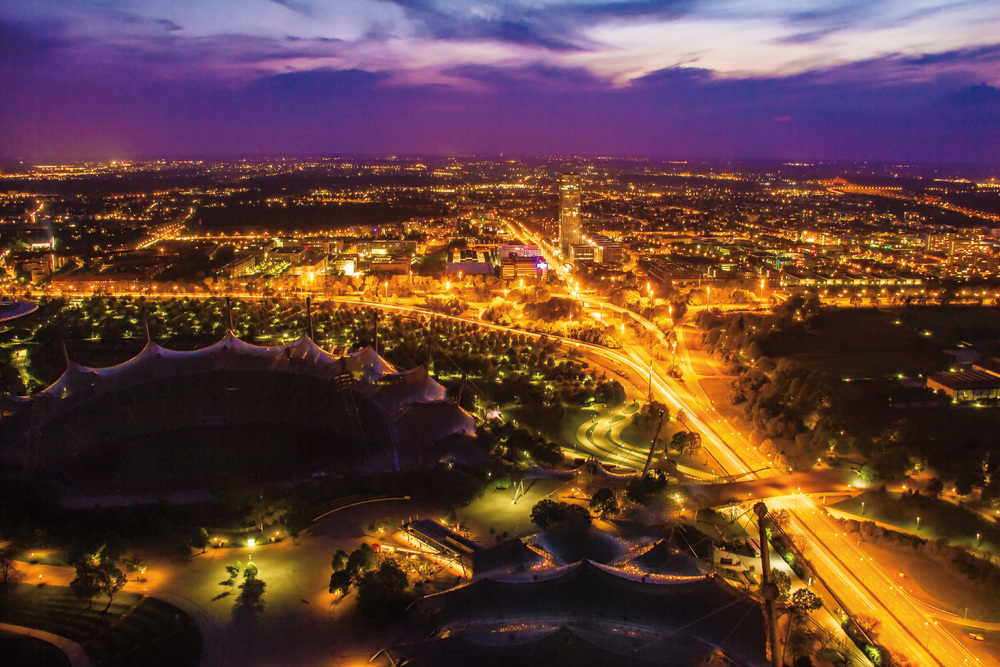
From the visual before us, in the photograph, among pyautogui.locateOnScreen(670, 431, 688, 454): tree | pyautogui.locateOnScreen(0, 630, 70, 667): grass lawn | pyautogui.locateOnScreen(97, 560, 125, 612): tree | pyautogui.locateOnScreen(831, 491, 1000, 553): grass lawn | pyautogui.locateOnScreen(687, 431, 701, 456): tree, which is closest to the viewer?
pyautogui.locateOnScreen(0, 630, 70, 667): grass lawn

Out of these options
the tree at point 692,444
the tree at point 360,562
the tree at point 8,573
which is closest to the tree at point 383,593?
the tree at point 360,562

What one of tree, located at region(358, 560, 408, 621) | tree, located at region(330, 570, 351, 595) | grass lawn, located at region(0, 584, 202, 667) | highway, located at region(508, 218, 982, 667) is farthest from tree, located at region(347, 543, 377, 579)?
highway, located at region(508, 218, 982, 667)

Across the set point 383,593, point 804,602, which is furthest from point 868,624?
point 383,593

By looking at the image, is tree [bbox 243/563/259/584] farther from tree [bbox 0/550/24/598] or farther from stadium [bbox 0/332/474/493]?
tree [bbox 0/550/24/598]

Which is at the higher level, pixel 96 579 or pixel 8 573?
Result: pixel 96 579

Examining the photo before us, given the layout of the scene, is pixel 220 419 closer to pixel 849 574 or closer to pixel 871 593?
pixel 849 574
